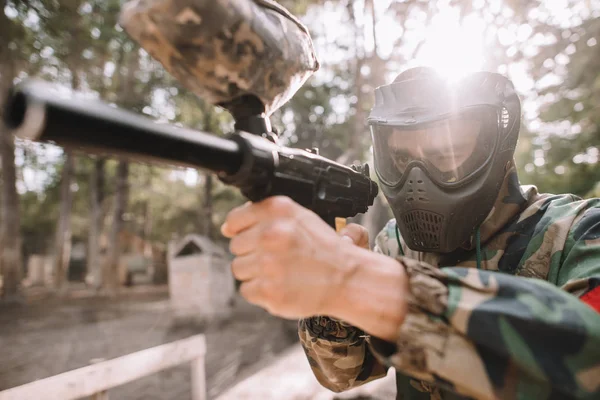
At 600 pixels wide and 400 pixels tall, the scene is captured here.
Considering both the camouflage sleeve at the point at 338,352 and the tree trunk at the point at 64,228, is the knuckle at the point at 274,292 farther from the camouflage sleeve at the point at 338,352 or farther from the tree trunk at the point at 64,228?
the tree trunk at the point at 64,228

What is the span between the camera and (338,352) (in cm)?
191

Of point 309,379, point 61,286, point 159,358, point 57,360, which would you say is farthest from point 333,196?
point 61,286

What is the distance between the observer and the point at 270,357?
8703mm

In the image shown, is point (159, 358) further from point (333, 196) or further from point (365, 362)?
point (333, 196)

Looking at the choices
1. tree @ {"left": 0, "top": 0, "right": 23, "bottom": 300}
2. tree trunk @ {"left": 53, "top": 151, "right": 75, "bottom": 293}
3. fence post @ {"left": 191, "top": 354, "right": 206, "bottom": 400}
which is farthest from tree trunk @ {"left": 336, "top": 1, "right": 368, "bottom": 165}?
tree trunk @ {"left": 53, "top": 151, "right": 75, "bottom": 293}

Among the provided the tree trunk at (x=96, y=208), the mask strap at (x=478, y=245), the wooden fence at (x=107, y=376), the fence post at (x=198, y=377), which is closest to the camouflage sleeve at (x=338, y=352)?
the mask strap at (x=478, y=245)

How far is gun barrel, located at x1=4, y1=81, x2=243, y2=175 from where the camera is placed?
29.5 inches

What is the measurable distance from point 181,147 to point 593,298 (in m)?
1.35

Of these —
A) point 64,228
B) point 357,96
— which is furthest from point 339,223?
point 64,228

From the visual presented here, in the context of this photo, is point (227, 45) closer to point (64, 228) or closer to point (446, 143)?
point (446, 143)

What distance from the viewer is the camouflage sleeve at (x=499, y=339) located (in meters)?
0.90

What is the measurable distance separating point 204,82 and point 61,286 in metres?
19.4

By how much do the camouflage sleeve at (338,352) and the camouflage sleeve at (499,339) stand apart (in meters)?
0.86

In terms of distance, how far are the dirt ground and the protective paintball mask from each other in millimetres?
6197
